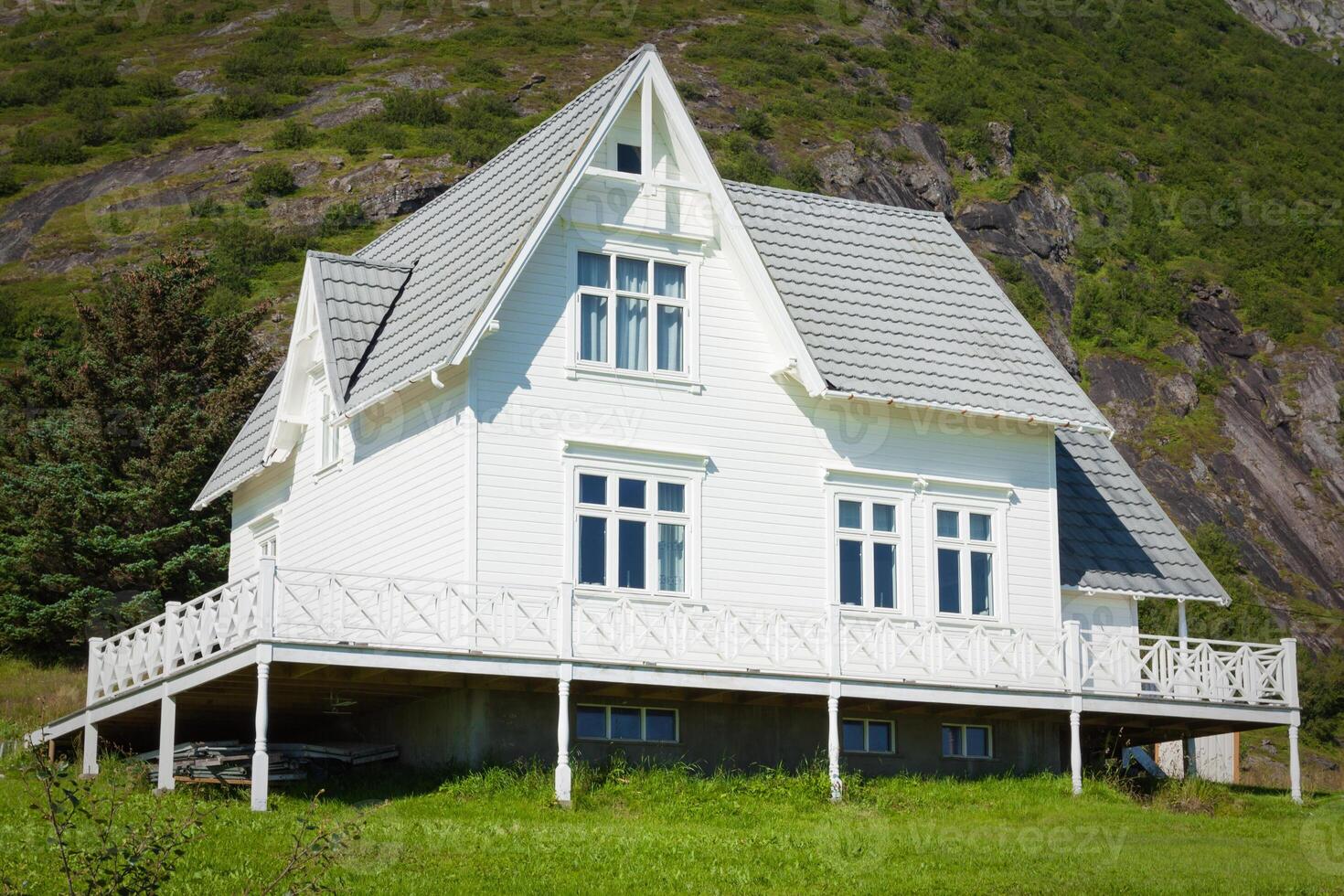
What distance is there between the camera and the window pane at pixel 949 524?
27391 mm

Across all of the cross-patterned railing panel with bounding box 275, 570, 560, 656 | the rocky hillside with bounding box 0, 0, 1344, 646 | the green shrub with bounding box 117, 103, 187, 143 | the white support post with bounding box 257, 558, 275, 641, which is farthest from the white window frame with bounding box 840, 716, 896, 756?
the green shrub with bounding box 117, 103, 187, 143

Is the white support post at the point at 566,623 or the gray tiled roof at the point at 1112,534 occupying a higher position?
the gray tiled roof at the point at 1112,534

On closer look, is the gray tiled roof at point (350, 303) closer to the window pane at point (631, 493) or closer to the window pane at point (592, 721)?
the window pane at point (631, 493)

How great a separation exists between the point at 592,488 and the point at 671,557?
4.97 ft

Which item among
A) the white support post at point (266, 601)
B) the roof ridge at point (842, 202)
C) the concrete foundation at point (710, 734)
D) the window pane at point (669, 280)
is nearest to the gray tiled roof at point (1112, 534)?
the concrete foundation at point (710, 734)

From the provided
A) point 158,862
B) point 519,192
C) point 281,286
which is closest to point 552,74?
point 281,286

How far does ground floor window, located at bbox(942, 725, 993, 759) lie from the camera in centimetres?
2712

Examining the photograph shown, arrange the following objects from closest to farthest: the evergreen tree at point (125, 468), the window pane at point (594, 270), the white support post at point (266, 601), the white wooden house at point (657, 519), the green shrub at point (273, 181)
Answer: the white support post at point (266, 601), the white wooden house at point (657, 519), the window pane at point (594, 270), the evergreen tree at point (125, 468), the green shrub at point (273, 181)

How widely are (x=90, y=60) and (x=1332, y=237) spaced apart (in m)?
75.3

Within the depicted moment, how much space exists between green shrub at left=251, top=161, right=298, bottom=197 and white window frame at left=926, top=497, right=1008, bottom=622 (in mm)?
63059

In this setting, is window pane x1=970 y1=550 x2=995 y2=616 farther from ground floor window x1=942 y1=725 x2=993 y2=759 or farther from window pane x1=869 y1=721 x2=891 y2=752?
window pane x1=869 y1=721 x2=891 y2=752

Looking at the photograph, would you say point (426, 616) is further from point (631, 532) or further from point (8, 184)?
point (8, 184)

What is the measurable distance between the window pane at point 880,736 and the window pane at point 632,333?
6462 millimetres

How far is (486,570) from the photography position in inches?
934
